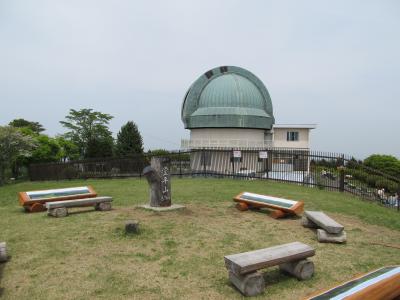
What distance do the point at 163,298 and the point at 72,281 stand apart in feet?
4.88

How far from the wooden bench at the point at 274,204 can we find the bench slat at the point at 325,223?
810 millimetres

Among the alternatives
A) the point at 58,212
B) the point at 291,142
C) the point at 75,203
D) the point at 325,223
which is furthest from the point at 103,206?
the point at 291,142

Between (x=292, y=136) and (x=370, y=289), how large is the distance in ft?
109

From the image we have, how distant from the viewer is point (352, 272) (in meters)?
5.45

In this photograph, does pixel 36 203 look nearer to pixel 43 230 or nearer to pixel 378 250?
pixel 43 230

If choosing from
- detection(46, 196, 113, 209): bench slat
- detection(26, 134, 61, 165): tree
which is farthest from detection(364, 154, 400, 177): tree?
detection(26, 134, 61, 165): tree

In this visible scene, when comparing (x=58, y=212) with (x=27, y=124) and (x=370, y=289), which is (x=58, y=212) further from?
(x=27, y=124)

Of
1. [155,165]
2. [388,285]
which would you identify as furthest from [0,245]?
[388,285]

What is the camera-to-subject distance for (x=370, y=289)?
11.4 ft

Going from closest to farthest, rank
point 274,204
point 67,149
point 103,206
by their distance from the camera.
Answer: point 274,204, point 103,206, point 67,149

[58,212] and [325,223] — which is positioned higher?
[325,223]

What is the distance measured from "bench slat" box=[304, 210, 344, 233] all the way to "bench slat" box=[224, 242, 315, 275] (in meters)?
1.93

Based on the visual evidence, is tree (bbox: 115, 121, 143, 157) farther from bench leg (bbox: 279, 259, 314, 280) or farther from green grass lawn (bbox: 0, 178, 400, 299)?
bench leg (bbox: 279, 259, 314, 280)

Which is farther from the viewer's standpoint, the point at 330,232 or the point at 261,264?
the point at 330,232
